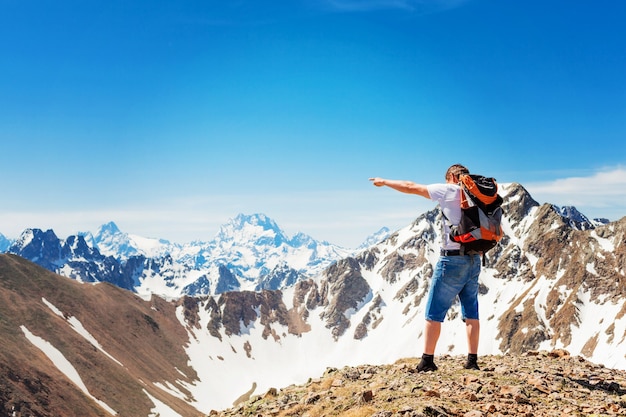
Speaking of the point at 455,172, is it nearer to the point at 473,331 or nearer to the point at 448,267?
the point at 448,267

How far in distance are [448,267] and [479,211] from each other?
1.74 metres

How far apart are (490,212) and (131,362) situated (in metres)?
203

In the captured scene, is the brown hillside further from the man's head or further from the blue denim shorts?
the man's head

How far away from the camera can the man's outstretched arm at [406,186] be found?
12.2 m

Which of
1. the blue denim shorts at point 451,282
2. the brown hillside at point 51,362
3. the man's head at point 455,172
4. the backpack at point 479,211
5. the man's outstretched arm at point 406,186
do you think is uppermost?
the man's head at point 455,172

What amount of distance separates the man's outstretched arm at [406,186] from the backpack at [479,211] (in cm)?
96

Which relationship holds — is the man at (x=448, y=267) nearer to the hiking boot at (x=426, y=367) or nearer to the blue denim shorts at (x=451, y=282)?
the blue denim shorts at (x=451, y=282)

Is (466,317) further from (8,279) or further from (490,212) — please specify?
(8,279)

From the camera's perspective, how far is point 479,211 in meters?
11.9

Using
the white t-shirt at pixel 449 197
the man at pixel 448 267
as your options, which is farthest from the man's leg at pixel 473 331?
the white t-shirt at pixel 449 197

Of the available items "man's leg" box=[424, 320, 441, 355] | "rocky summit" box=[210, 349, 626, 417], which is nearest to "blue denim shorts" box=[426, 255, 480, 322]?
"man's leg" box=[424, 320, 441, 355]

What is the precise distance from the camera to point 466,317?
44.8 feet

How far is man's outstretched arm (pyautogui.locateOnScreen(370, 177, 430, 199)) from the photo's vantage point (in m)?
12.2

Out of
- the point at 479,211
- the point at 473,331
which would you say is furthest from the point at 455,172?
the point at 473,331
